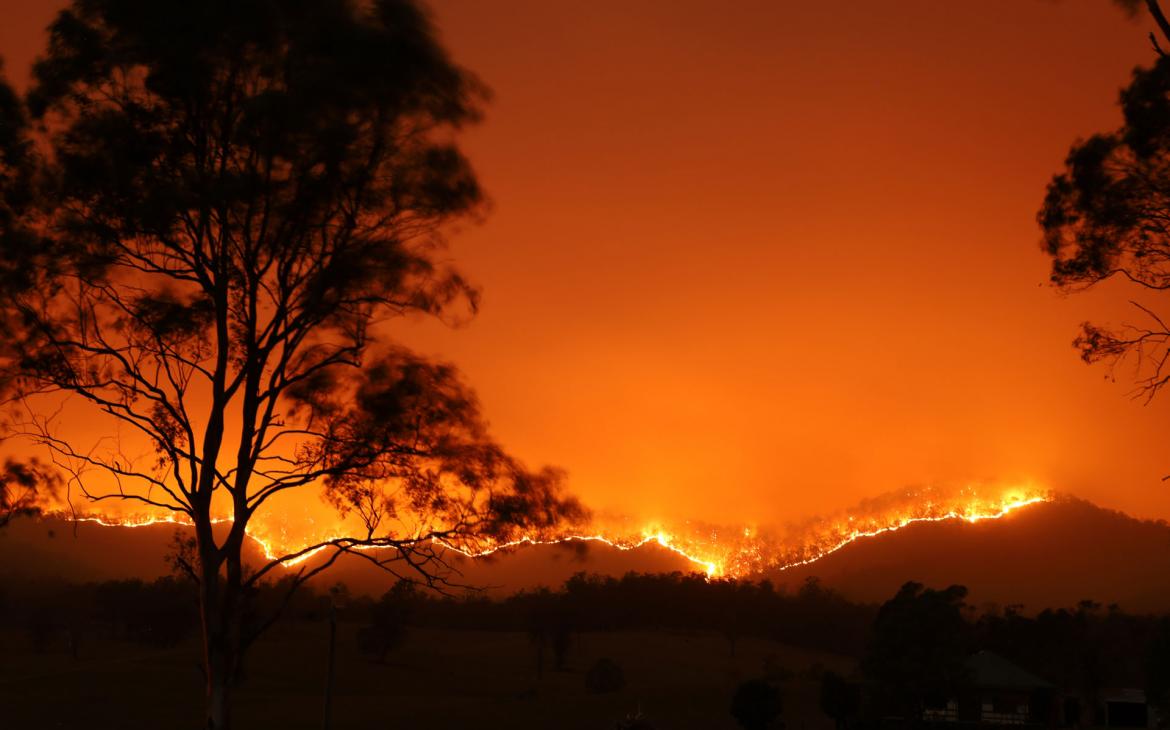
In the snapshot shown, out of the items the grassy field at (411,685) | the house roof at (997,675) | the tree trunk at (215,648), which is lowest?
the grassy field at (411,685)

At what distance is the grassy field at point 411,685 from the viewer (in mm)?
62000

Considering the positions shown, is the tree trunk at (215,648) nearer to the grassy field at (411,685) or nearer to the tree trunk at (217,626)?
the tree trunk at (217,626)

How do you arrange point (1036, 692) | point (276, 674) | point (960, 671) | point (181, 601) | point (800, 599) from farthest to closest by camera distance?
point (800, 599) < point (181, 601) < point (276, 674) < point (1036, 692) < point (960, 671)

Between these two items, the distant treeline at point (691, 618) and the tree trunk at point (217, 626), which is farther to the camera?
the distant treeline at point (691, 618)

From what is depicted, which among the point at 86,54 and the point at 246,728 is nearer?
the point at 86,54

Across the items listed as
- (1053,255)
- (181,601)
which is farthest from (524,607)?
(1053,255)

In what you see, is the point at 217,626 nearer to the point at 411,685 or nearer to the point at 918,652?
the point at 918,652

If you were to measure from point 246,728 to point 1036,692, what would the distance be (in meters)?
41.9

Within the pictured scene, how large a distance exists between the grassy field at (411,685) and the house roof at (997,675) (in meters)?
9.33

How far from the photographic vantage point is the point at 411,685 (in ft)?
286

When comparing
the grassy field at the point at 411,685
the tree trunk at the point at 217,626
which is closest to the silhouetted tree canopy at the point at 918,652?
the grassy field at the point at 411,685

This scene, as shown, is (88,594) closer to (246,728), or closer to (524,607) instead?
(524,607)

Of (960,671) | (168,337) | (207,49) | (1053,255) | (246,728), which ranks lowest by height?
(246,728)

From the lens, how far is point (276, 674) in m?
87.3
